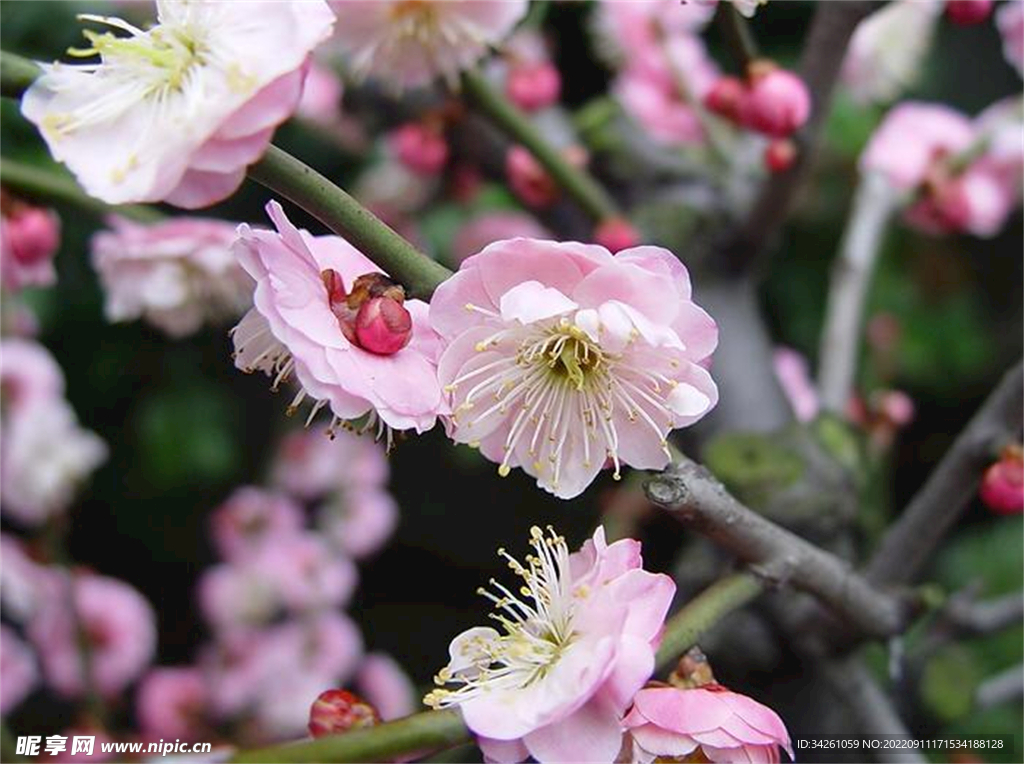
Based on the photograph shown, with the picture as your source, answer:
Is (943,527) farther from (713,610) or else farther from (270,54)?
(270,54)

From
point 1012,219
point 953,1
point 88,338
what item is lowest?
point 88,338

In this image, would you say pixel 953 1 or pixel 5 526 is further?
pixel 5 526

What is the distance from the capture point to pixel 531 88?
89cm

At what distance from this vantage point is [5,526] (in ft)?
4.12

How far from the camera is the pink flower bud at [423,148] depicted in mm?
890

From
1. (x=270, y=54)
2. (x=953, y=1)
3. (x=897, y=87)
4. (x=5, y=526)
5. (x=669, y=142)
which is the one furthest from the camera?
(x=5, y=526)

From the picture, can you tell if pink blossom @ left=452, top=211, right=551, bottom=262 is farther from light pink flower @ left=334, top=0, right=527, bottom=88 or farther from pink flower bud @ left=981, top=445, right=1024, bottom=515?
pink flower bud @ left=981, top=445, right=1024, bottom=515

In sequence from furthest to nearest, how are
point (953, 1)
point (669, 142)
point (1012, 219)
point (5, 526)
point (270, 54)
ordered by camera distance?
point (1012, 219) < point (5, 526) < point (669, 142) < point (953, 1) < point (270, 54)

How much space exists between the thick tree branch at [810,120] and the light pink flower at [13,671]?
66 cm

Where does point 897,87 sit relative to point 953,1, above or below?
below

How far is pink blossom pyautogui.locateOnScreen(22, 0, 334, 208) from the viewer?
0.35 meters

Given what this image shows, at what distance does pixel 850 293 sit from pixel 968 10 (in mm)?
328

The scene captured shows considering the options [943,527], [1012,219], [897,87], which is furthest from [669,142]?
[1012,219]

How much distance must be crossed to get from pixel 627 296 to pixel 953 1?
32cm
